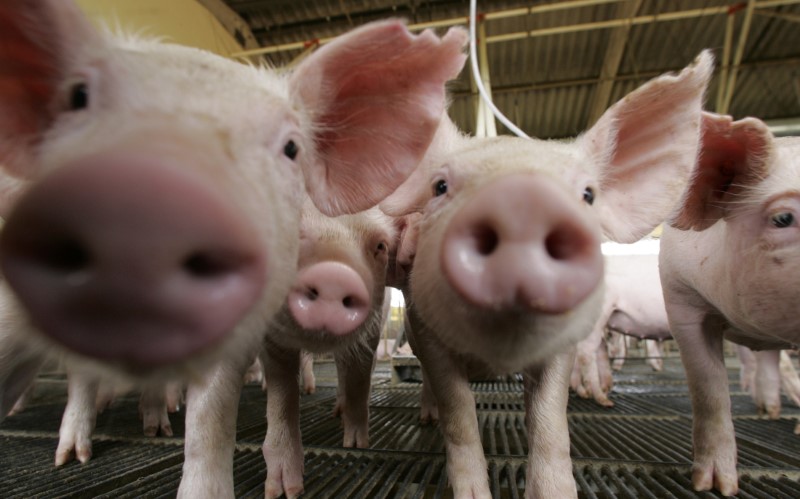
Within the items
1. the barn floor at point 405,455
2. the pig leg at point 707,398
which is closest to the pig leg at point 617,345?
the barn floor at point 405,455

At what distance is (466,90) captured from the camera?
27.1 feet

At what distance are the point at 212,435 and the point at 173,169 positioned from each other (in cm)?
120

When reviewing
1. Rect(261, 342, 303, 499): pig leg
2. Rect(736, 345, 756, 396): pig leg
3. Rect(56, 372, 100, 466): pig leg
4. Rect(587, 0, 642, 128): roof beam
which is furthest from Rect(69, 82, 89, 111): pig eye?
Rect(587, 0, 642, 128): roof beam

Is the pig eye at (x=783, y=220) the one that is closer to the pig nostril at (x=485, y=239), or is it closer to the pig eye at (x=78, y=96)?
the pig nostril at (x=485, y=239)

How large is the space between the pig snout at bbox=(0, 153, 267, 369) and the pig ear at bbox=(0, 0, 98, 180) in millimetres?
754

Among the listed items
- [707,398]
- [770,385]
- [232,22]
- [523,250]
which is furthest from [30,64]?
[232,22]

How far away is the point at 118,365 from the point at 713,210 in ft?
7.24

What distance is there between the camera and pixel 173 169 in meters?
0.67

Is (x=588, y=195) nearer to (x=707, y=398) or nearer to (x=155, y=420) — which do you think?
Result: (x=707, y=398)

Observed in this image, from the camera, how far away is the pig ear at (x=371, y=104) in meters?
1.43

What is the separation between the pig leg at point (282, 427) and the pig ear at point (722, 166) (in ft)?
5.65

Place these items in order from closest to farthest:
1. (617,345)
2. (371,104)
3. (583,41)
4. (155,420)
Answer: (371,104), (155,420), (583,41), (617,345)

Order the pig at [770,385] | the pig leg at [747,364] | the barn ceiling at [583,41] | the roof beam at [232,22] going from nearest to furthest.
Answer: the pig at [770,385] < the pig leg at [747,364] < the roof beam at [232,22] < the barn ceiling at [583,41]

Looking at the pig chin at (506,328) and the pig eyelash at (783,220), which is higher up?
the pig eyelash at (783,220)
